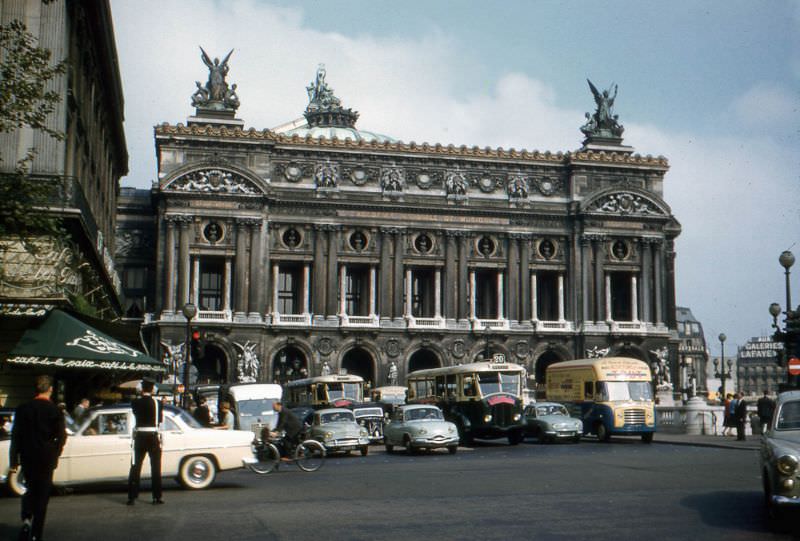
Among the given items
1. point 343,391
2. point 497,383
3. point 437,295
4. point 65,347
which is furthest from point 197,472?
point 437,295

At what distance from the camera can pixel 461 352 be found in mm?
70500

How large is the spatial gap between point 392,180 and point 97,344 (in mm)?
46822

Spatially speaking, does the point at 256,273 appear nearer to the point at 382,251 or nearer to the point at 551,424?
the point at 382,251

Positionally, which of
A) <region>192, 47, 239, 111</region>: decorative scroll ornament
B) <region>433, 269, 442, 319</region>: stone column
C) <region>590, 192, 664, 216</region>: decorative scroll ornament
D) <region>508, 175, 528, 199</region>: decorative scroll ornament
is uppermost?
<region>192, 47, 239, 111</region>: decorative scroll ornament

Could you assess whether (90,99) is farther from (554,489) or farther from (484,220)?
(484,220)

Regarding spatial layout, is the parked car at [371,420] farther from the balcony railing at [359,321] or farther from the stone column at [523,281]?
the stone column at [523,281]

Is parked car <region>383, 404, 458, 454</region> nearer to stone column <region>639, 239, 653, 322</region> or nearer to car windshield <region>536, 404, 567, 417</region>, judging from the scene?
car windshield <region>536, 404, 567, 417</region>

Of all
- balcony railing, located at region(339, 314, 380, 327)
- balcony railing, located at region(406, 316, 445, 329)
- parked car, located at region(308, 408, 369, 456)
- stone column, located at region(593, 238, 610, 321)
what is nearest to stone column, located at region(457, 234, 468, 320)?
balcony railing, located at region(406, 316, 445, 329)

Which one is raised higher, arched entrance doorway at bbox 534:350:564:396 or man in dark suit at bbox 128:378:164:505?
arched entrance doorway at bbox 534:350:564:396

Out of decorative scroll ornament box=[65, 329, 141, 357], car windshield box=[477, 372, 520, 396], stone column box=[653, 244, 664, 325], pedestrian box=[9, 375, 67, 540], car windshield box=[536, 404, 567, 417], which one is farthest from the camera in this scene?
stone column box=[653, 244, 664, 325]

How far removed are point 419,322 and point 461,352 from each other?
3605 mm

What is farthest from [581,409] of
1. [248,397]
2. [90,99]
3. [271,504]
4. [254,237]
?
[254,237]

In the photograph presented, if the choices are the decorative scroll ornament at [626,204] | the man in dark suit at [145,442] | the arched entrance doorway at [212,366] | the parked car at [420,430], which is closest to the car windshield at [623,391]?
the parked car at [420,430]

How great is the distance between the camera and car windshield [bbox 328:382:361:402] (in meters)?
48.8
